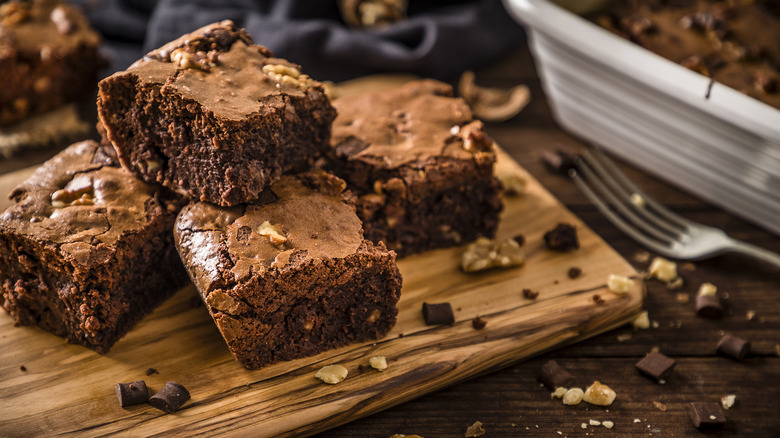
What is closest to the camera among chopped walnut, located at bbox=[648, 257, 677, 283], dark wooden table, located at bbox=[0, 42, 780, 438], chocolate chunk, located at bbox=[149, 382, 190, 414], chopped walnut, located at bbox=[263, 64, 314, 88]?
chocolate chunk, located at bbox=[149, 382, 190, 414]

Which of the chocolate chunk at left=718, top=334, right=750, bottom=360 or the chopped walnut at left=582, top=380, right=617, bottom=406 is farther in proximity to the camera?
the chocolate chunk at left=718, top=334, right=750, bottom=360

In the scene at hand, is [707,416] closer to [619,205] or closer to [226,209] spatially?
[619,205]

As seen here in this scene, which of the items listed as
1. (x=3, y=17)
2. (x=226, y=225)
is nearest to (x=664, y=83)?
(x=226, y=225)

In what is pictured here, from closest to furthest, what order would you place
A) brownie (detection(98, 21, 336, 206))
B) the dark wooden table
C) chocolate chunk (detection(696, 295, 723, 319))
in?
1. the dark wooden table
2. brownie (detection(98, 21, 336, 206))
3. chocolate chunk (detection(696, 295, 723, 319))

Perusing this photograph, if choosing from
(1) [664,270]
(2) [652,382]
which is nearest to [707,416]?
(2) [652,382]

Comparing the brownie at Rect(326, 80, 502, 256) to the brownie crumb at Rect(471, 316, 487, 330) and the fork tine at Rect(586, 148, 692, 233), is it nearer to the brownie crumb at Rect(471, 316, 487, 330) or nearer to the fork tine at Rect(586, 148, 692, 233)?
the brownie crumb at Rect(471, 316, 487, 330)

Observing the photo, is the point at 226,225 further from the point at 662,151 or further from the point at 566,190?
the point at 662,151

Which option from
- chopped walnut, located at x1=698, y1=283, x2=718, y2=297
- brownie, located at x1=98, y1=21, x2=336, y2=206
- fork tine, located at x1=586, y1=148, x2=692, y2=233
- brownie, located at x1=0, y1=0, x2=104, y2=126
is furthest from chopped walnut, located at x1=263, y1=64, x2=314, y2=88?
chopped walnut, located at x1=698, y1=283, x2=718, y2=297
